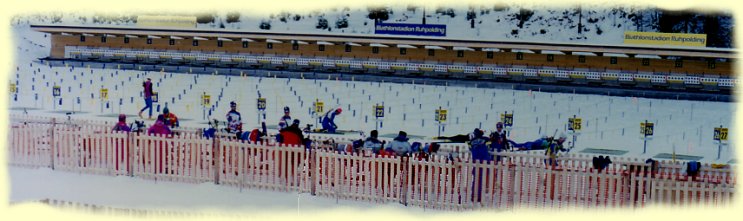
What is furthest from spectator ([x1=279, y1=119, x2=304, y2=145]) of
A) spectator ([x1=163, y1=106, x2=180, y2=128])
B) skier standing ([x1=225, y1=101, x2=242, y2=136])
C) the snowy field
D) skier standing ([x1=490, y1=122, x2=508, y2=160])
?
the snowy field

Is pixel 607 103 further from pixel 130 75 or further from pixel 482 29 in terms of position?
pixel 482 29

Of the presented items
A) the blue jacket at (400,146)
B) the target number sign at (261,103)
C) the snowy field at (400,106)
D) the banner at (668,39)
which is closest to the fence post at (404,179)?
the blue jacket at (400,146)

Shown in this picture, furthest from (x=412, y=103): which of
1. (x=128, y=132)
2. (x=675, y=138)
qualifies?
(x=128, y=132)

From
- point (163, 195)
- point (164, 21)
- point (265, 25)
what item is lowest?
point (163, 195)

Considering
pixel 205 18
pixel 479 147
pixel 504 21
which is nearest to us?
pixel 479 147

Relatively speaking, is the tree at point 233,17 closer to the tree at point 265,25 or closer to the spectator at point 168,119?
the tree at point 265,25

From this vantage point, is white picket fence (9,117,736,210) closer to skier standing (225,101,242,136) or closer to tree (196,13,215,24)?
skier standing (225,101,242,136)

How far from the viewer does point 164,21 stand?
43062 millimetres

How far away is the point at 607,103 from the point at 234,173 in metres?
18.9

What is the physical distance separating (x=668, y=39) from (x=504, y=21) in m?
14.7

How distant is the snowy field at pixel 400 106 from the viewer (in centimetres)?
2103

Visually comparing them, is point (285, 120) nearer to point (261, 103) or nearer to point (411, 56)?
point (261, 103)

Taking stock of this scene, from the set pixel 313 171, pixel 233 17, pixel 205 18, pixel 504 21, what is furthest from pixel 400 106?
pixel 205 18

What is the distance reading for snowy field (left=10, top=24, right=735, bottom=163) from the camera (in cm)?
2103
